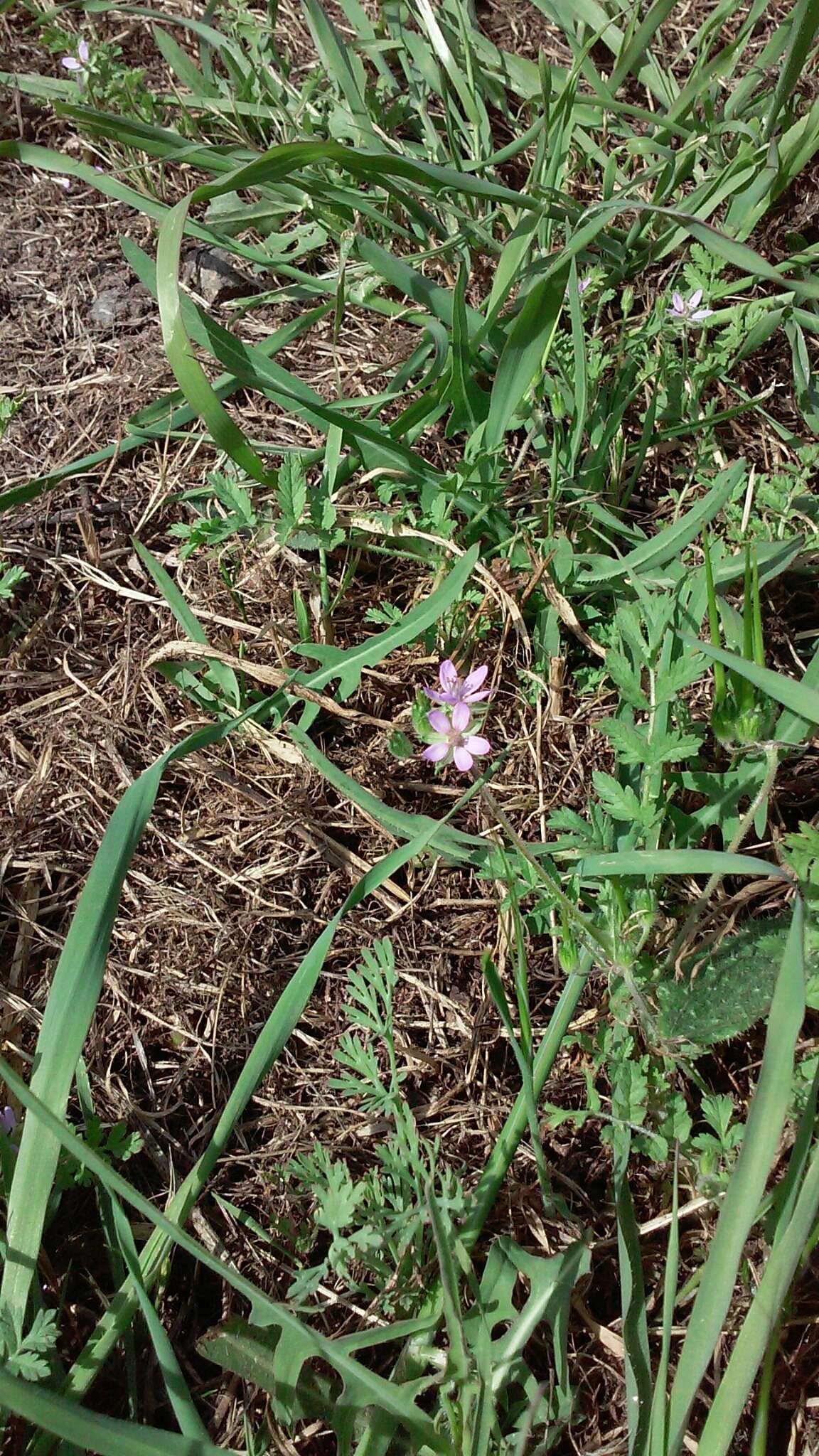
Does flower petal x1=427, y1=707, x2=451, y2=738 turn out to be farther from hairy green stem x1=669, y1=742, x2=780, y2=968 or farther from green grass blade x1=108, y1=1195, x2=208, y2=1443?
green grass blade x1=108, y1=1195, x2=208, y2=1443

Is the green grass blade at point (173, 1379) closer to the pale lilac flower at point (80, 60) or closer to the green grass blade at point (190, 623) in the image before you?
the green grass blade at point (190, 623)

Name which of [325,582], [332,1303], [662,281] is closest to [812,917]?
[332,1303]

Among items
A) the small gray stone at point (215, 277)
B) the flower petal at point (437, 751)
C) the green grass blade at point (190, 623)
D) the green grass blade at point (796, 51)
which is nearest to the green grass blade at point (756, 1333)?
the flower petal at point (437, 751)

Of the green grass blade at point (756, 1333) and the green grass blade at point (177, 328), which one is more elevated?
the green grass blade at point (177, 328)

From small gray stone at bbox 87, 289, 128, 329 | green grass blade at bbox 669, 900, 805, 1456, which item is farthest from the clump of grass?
small gray stone at bbox 87, 289, 128, 329

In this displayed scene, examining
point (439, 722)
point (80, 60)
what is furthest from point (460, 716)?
point (80, 60)

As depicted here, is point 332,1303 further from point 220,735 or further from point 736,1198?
point 220,735

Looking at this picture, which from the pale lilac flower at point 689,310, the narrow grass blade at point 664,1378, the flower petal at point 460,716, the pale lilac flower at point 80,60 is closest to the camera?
the narrow grass blade at point 664,1378
